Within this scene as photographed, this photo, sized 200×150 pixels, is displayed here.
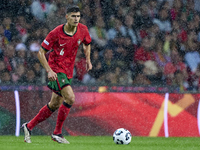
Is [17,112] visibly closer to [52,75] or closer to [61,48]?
[61,48]

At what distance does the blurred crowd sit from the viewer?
27.5 feet

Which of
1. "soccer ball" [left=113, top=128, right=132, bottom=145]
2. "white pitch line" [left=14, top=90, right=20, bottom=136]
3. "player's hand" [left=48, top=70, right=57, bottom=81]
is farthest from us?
"white pitch line" [left=14, top=90, right=20, bottom=136]

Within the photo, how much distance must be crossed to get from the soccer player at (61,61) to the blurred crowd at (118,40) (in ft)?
6.42

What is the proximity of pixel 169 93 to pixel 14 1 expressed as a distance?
3819mm

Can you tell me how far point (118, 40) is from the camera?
29.6 feet

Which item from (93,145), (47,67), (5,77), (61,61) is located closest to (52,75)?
(47,67)

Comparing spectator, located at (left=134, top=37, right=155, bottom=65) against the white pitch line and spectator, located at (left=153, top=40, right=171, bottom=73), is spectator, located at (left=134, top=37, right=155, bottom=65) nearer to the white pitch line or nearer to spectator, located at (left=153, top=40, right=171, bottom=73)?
spectator, located at (left=153, top=40, right=171, bottom=73)

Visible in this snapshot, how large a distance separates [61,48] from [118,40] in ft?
10.6

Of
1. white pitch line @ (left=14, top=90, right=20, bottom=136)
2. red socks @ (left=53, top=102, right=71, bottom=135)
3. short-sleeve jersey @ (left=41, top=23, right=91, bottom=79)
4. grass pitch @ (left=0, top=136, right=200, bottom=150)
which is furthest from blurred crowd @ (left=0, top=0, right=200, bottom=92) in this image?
red socks @ (left=53, top=102, right=71, bottom=135)

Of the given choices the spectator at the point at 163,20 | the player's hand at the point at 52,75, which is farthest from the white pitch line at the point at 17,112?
the spectator at the point at 163,20

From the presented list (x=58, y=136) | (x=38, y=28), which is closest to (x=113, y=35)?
→ (x=38, y=28)

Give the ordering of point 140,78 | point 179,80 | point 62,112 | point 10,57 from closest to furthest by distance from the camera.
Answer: point 62,112 → point 10,57 → point 140,78 → point 179,80

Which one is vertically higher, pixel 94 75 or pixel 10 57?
pixel 10 57

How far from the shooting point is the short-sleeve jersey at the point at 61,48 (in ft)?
19.1
